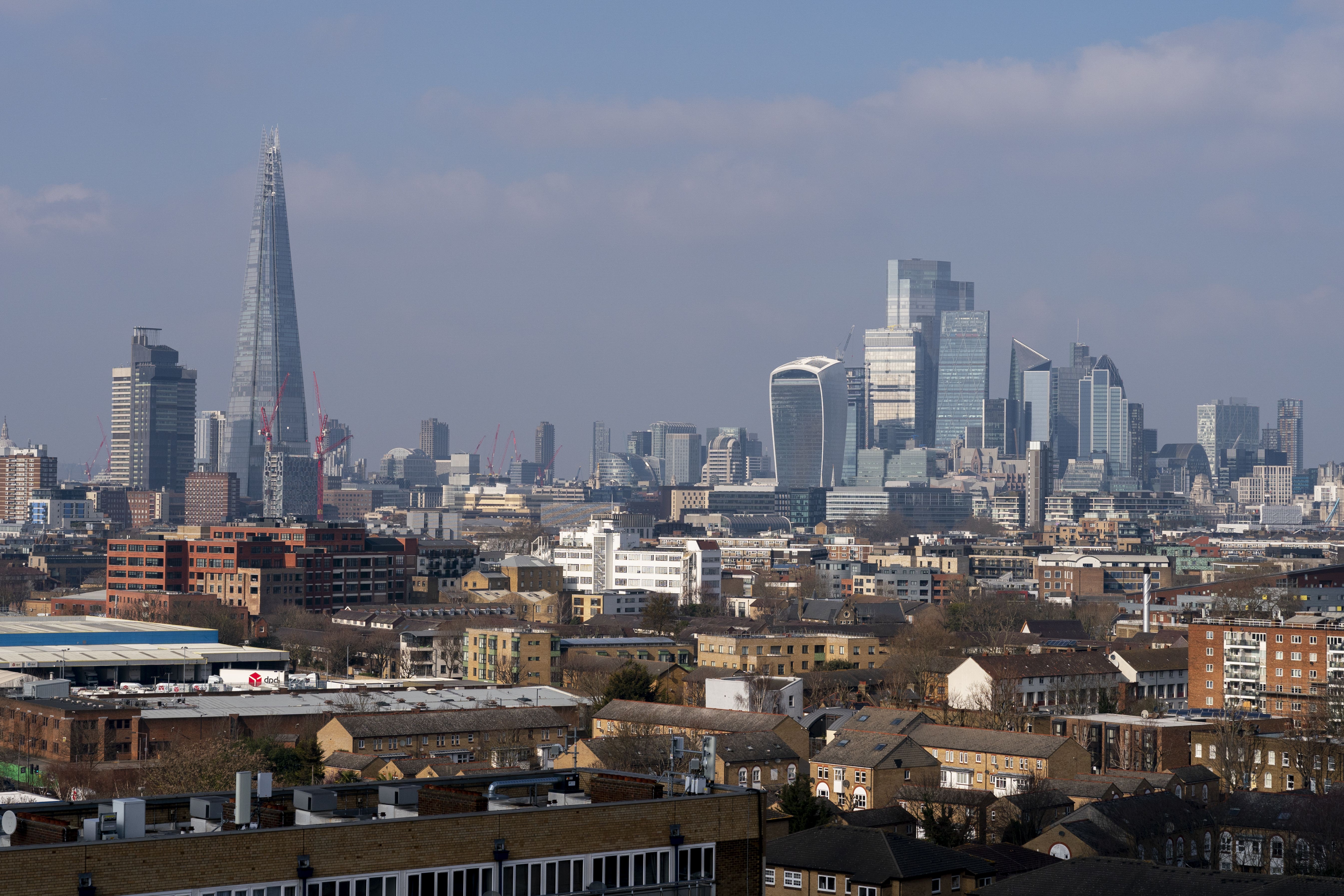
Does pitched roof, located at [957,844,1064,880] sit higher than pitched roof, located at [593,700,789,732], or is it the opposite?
pitched roof, located at [593,700,789,732]

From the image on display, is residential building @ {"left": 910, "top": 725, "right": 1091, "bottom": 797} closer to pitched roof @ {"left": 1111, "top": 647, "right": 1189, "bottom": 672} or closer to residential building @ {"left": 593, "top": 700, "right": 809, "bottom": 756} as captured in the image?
residential building @ {"left": 593, "top": 700, "right": 809, "bottom": 756}

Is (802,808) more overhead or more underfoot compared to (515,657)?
more overhead

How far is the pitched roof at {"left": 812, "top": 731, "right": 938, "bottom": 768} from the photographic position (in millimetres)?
41938

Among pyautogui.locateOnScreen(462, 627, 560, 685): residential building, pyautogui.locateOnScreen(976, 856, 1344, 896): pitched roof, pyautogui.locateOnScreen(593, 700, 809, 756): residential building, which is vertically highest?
pyautogui.locateOnScreen(976, 856, 1344, 896): pitched roof

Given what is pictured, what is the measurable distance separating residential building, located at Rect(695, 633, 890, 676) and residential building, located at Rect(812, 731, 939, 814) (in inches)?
881

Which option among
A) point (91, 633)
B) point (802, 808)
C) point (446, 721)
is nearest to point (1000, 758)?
point (802, 808)

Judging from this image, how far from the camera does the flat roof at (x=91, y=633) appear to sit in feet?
224

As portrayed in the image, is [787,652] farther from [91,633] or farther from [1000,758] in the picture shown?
[91,633]

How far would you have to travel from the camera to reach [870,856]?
2938cm

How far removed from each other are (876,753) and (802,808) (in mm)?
8656

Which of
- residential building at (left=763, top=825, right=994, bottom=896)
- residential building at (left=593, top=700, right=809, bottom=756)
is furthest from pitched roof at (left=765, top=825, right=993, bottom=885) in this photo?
residential building at (left=593, top=700, right=809, bottom=756)

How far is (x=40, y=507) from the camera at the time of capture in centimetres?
19612

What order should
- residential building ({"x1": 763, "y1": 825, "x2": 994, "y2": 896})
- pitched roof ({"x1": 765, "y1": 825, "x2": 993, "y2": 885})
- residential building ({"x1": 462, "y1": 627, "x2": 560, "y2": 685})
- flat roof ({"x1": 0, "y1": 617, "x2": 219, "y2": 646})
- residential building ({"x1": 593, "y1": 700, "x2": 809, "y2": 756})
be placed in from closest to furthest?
residential building ({"x1": 763, "y1": 825, "x2": 994, "y2": 896}), pitched roof ({"x1": 765, "y1": 825, "x2": 993, "y2": 885}), residential building ({"x1": 593, "y1": 700, "x2": 809, "y2": 756}), residential building ({"x1": 462, "y1": 627, "x2": 560, "y2": 685}), flat roof ({"x1": 0, "y1": 617, "x2": 219, "y2": 646})

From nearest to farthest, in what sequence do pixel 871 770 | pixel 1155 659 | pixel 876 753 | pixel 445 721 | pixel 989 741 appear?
pixel 871 770 < pixel 876 753 < pixel 989 741 < pixel 445 721 < pixel 1155 659
